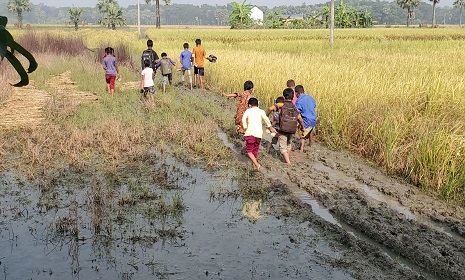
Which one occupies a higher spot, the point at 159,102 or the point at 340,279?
the point at 159,102

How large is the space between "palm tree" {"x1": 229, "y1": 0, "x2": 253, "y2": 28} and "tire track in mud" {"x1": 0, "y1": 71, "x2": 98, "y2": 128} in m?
53.9

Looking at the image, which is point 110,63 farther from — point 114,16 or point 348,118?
point 114,16

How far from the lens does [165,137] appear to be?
30.6ft

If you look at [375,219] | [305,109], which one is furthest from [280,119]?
[375,219]

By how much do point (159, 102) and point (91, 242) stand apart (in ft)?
26.9

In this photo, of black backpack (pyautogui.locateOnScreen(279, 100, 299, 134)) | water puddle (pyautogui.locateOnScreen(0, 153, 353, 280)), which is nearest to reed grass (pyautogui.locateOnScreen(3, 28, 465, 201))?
black backpack (pyautogui.locateOnScreen(279, 100, 299, 134))

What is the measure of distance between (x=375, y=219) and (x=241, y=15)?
64.8 metres

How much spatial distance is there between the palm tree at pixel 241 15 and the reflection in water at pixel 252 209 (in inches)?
2507

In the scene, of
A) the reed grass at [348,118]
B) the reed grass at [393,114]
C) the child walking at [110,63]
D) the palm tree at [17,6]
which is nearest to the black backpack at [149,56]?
the child walking at [110,63]

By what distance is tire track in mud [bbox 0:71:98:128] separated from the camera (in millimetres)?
10172

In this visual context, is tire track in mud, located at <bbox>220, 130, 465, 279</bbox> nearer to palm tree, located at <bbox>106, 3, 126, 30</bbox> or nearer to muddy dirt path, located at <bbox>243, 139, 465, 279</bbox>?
muddy dirt path, located at <bbox>243, 139, 465, 279</bbox>

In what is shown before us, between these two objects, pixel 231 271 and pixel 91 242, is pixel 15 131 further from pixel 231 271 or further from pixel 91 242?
pixel 231 271

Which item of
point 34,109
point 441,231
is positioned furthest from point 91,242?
point 34,109

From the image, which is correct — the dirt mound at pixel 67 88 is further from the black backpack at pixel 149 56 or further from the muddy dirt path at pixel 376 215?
the muddy dirt path at pixel 376 215
